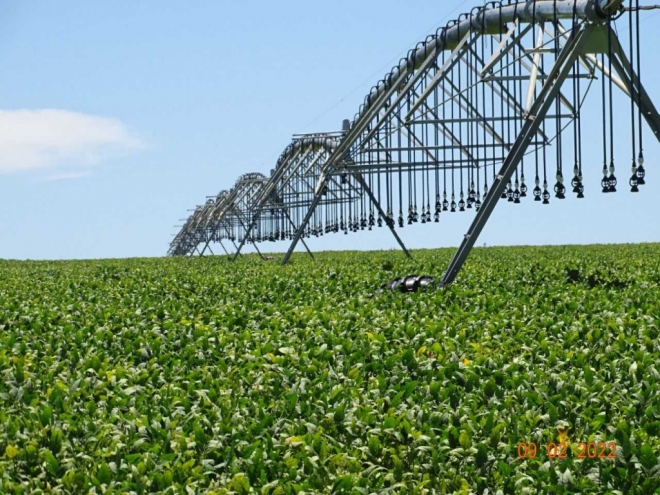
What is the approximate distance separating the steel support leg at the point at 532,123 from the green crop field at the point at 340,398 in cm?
267

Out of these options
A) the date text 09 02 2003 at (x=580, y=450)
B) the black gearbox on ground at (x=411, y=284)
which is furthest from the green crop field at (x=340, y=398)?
the black gearbox on ground at (x=411, y=284)

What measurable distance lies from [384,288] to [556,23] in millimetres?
5317

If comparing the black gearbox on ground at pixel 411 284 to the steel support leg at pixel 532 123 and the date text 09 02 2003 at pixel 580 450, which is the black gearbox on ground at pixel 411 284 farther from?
the date text 09 02 2003 at pixel 580 450

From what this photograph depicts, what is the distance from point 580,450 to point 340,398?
2.10 metres

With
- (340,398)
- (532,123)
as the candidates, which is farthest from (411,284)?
(340,398)

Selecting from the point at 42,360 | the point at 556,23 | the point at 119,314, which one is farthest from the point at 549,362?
the point at 556,23

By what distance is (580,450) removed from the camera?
615 centimetres

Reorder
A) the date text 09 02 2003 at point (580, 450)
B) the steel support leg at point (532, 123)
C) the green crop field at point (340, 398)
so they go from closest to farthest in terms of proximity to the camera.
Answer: the green crop field at point (340, 398) < the date text 09 02 2003 at point (580, 450) < the steel support leg at point (532, 123)

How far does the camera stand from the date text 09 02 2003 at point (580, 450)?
6.11m

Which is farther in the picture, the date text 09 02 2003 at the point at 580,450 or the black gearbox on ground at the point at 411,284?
the black gearbox on ground at the point at 411,284

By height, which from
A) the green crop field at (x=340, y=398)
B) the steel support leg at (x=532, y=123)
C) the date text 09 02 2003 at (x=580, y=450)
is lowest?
the date text 09 02 2003 at (x=580, y=450)

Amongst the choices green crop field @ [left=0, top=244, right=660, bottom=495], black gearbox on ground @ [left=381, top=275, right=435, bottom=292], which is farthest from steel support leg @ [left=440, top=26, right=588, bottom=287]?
green crop field @ [left=0, top=244, right=660, bottom=495]

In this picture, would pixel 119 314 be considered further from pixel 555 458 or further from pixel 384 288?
pixel 555 458

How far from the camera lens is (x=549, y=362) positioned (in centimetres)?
920
